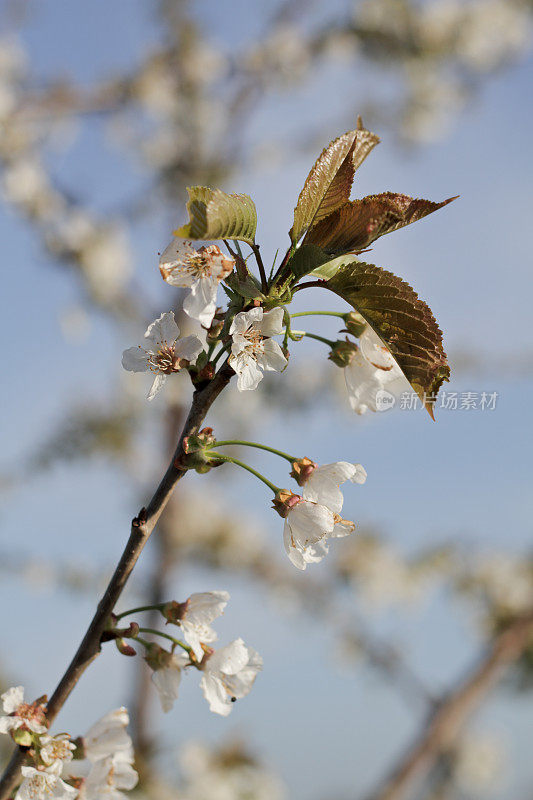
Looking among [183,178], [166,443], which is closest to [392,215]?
[166,443]

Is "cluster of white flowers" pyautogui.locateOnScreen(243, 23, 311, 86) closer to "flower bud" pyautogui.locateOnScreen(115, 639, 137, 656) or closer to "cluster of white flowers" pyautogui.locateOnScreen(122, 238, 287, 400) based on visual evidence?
"cluster of white flowers" pyautogui.locateOnScreen(122, 238, 287, 400)

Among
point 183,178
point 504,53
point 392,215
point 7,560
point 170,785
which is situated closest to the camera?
point 392,215

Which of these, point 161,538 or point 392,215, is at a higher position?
point 161,538

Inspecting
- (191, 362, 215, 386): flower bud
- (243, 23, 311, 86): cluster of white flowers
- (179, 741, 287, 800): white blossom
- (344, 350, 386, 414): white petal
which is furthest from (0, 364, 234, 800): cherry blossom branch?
(243, 23, 311, 86): cluster of white flowers

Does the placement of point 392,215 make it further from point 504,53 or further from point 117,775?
point 504,53

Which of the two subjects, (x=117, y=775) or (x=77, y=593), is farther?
(x=77, y=593)

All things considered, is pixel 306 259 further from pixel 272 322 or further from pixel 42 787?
pixel 42 787

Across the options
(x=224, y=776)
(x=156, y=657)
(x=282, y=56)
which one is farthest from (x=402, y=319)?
(x=282, y=56)
